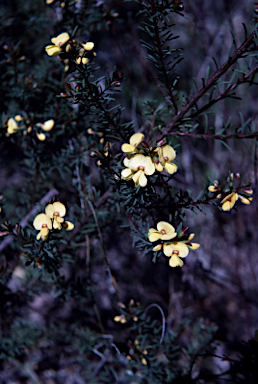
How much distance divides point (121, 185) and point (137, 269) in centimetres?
156


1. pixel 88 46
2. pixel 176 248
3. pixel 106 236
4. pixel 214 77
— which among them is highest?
pixel 88 46

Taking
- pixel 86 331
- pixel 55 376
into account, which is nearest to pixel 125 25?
pixel 86 331

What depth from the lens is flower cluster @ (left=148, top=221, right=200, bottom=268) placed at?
88 centimetres

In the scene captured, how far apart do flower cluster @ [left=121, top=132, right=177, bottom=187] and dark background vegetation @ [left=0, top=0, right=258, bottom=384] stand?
0.60m

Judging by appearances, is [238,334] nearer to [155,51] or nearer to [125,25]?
[155,51]

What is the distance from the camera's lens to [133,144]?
3.04 feet

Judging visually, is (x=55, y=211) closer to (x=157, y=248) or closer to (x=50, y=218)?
(x=50, y=218)

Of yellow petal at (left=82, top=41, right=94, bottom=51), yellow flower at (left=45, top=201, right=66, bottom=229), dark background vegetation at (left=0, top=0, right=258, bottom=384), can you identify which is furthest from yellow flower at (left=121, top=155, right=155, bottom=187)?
dark background vegetation at (left=0, top=0, right=258, bottom=384)

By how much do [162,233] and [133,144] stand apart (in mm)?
353

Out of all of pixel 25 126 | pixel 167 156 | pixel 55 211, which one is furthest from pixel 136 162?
pixel 25 126

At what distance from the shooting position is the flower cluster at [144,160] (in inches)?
32.9

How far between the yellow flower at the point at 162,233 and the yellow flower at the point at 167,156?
205 millimetres

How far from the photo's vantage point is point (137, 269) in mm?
2387

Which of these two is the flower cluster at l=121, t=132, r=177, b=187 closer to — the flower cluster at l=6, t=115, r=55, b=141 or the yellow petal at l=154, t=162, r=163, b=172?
the yellow petal at l=154, t=162, r=163, b=172
